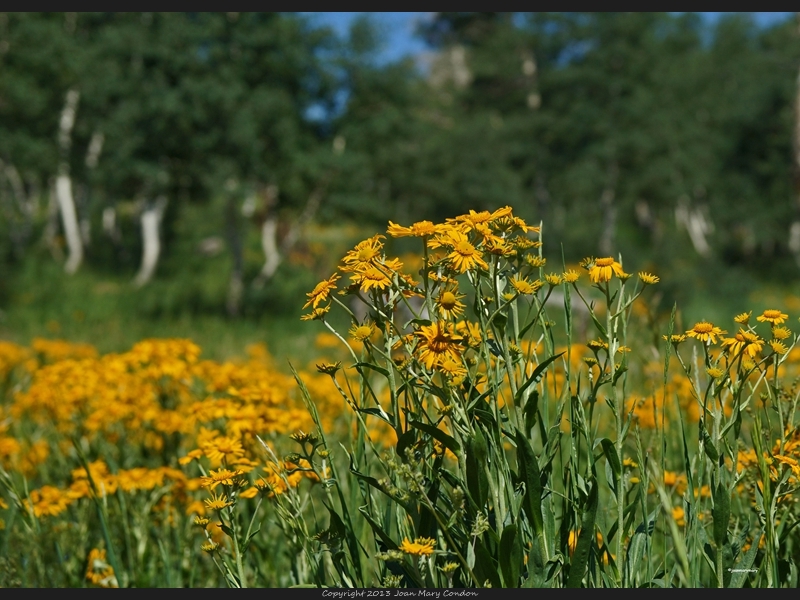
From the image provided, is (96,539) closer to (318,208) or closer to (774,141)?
(318,208)

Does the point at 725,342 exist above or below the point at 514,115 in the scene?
below

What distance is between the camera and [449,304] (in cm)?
143

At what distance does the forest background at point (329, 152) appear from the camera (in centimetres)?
1130

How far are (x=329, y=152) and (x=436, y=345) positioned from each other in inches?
428

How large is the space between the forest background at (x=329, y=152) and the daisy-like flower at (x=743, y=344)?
6734 mm

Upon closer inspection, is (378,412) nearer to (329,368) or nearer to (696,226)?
(329,368)

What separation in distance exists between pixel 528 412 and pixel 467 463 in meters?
0.17

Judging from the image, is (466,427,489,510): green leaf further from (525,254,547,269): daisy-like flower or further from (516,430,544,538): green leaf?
(525,254,547,269): daisy-like flower

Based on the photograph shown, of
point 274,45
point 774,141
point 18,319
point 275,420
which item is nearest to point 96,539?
point 275,420

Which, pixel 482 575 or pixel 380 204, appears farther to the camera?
pixel 380 204

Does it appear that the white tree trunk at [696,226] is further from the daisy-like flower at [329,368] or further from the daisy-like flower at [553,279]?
the daisy-like flower at [329,368]

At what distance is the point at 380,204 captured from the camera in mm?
12875

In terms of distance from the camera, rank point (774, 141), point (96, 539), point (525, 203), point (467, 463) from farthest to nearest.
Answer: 1. point (774, 141)
2. point (525, 203)
3. point (96, 539)
4. point (467, 463)

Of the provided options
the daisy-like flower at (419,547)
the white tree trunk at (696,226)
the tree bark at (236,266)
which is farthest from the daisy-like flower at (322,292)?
the white tree trunk at (696,226)
